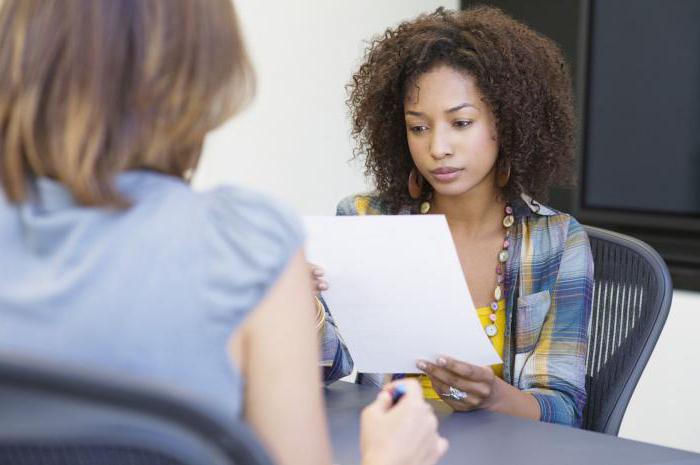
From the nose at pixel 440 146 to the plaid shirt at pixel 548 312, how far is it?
201 mm

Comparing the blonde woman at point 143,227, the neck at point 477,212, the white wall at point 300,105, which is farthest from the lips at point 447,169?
the white wall at point 300,105

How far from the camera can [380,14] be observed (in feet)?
12.1

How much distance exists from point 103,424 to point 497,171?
1.44m

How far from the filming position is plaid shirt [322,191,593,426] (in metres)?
1.68

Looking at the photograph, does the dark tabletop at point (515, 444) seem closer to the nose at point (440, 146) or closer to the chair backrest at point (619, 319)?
the chair backrest at point (619, 319)

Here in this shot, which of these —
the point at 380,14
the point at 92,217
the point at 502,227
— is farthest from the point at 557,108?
the point at 380,14

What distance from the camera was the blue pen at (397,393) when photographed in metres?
0.97

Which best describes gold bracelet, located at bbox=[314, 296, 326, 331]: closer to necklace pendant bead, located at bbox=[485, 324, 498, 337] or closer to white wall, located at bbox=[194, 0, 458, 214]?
necklace pendant bead, located at bbox=[485, 324, 498, 337]

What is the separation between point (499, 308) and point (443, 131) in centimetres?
33

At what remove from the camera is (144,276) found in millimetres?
737

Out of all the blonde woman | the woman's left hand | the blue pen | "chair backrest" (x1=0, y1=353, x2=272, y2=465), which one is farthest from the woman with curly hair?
"chair backrest" (x1=0, y1=353, x2=272, y2=465)

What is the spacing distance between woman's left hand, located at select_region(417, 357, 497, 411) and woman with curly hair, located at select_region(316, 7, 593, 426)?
4.7 inches

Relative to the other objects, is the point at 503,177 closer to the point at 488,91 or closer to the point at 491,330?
the point at 488,91

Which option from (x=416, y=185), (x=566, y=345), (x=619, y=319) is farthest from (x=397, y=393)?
(x=416, y=185)
